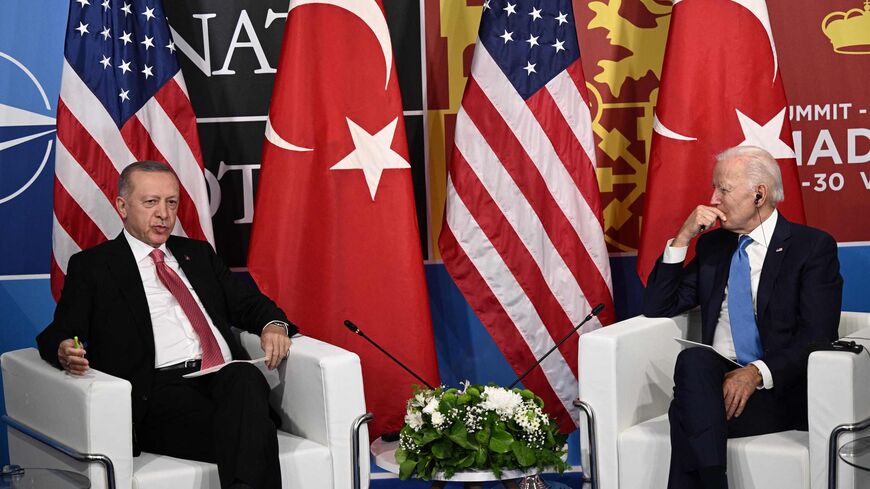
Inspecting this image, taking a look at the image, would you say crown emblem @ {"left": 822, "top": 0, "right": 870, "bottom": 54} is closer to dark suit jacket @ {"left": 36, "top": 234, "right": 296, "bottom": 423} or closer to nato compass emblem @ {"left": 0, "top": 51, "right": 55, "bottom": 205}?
dark suit jacket @ {"left": 36, "top": 234, "right": 296, "bottom": 423}

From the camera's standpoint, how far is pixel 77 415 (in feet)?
9.85

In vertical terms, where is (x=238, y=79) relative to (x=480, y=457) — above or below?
above

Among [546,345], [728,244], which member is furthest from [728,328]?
[546,345]

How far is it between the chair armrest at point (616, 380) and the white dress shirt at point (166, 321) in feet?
4.26

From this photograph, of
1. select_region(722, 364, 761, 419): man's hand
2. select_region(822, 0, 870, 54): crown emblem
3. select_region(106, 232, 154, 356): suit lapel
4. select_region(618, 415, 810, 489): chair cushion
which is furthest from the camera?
select_region(822, 0, 870, 54): crown emblem

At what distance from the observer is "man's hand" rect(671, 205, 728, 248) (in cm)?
351

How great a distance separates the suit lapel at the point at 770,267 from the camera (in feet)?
11.2

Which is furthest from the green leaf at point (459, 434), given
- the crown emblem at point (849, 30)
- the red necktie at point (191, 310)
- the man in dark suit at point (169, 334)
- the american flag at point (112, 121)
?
the crown emblem at point (849, 30)

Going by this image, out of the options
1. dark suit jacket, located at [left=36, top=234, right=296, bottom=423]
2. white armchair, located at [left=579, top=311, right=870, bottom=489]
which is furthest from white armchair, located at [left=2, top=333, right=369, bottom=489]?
white armchair, located at [left=579, top=311, right=870, bottom=489]

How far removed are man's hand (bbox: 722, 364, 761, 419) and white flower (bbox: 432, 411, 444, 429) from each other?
0.93 meters

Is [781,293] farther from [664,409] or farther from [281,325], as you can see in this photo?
[281,325]

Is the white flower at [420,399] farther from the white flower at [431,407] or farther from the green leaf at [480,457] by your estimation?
the green leaf at [480,457]

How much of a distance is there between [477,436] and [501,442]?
0.07 meters

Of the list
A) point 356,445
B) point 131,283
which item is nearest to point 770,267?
point 356,445
